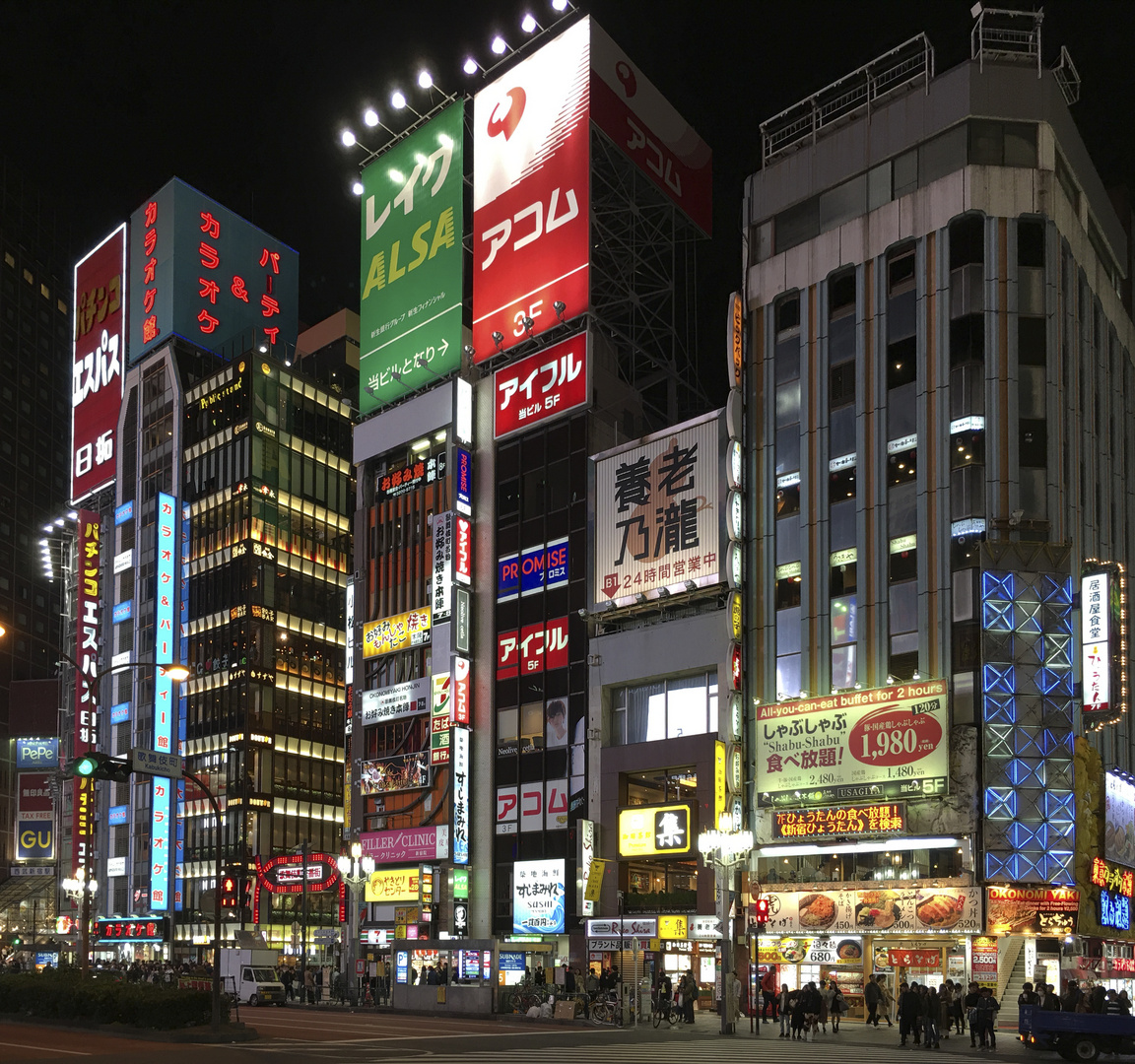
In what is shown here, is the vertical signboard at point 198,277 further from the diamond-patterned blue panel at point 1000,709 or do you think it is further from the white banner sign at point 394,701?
the diamond-patterned blue panel at point 1000,709

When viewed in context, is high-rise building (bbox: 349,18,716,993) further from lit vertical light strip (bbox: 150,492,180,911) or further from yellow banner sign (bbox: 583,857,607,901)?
lit vertical light strip (bbox: 150,492,180,911)

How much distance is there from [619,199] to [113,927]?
59.9 metres

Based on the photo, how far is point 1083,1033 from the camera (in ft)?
110

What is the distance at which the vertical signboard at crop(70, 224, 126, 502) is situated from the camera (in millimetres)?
120188

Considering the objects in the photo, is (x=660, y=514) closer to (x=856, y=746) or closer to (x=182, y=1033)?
(x=856, y=746)

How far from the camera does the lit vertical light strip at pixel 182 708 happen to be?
341 feet

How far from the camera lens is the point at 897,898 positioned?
50031 millimetres

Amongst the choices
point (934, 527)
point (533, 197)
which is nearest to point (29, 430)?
point (533, 197)

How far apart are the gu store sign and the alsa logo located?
21.7m

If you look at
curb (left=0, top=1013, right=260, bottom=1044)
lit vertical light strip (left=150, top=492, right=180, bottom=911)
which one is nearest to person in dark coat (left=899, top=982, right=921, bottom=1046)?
curb (left=0, top=1013, right=260, bottom=1044)

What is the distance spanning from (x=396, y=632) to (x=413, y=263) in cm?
2225

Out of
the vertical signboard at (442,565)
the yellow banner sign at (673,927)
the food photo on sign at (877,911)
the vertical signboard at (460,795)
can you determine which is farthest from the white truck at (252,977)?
the food photo on sign at (877,911)

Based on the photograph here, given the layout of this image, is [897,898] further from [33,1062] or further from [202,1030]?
[33,1062]

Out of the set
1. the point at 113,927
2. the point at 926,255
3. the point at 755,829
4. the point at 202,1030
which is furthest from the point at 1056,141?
the point at 113,927
